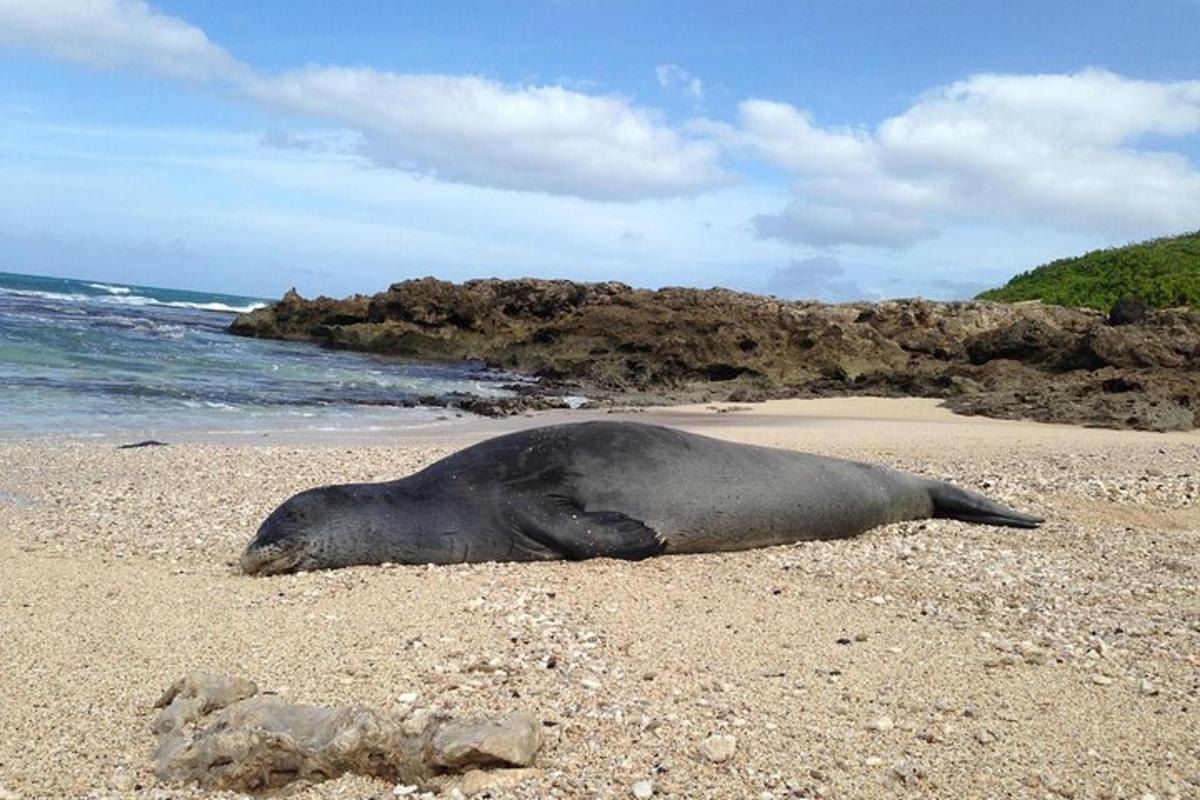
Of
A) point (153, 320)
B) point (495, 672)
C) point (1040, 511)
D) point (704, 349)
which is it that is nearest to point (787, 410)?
point (704, 349)

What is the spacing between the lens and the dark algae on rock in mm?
19062

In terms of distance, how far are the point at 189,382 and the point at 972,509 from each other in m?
18.3

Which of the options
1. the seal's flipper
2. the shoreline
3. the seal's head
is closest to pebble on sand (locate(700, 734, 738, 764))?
the seal's flipper

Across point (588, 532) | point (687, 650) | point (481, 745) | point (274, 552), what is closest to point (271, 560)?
point (274, 552)

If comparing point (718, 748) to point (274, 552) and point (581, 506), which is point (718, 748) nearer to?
point (581, 506)

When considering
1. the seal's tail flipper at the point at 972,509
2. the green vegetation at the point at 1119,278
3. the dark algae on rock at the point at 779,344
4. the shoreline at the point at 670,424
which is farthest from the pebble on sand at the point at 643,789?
the green vegetation at the point at 1119,278

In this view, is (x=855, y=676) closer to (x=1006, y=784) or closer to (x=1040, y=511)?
(x=1006, y=784)

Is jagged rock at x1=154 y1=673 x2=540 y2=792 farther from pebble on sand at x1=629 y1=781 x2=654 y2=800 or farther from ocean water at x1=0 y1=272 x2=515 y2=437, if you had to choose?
ocean water at x1=0 y1=272 x2=515 y2=437

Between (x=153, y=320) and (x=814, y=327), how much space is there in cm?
3096

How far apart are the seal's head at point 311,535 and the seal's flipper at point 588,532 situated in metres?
1.07

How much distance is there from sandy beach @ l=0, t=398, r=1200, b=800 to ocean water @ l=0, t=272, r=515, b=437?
8.31 meters

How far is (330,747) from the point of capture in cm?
366

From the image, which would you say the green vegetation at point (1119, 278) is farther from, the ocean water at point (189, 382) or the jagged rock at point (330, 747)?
the jagged rock at point (330, 747)

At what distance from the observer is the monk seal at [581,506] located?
705 centimetres
